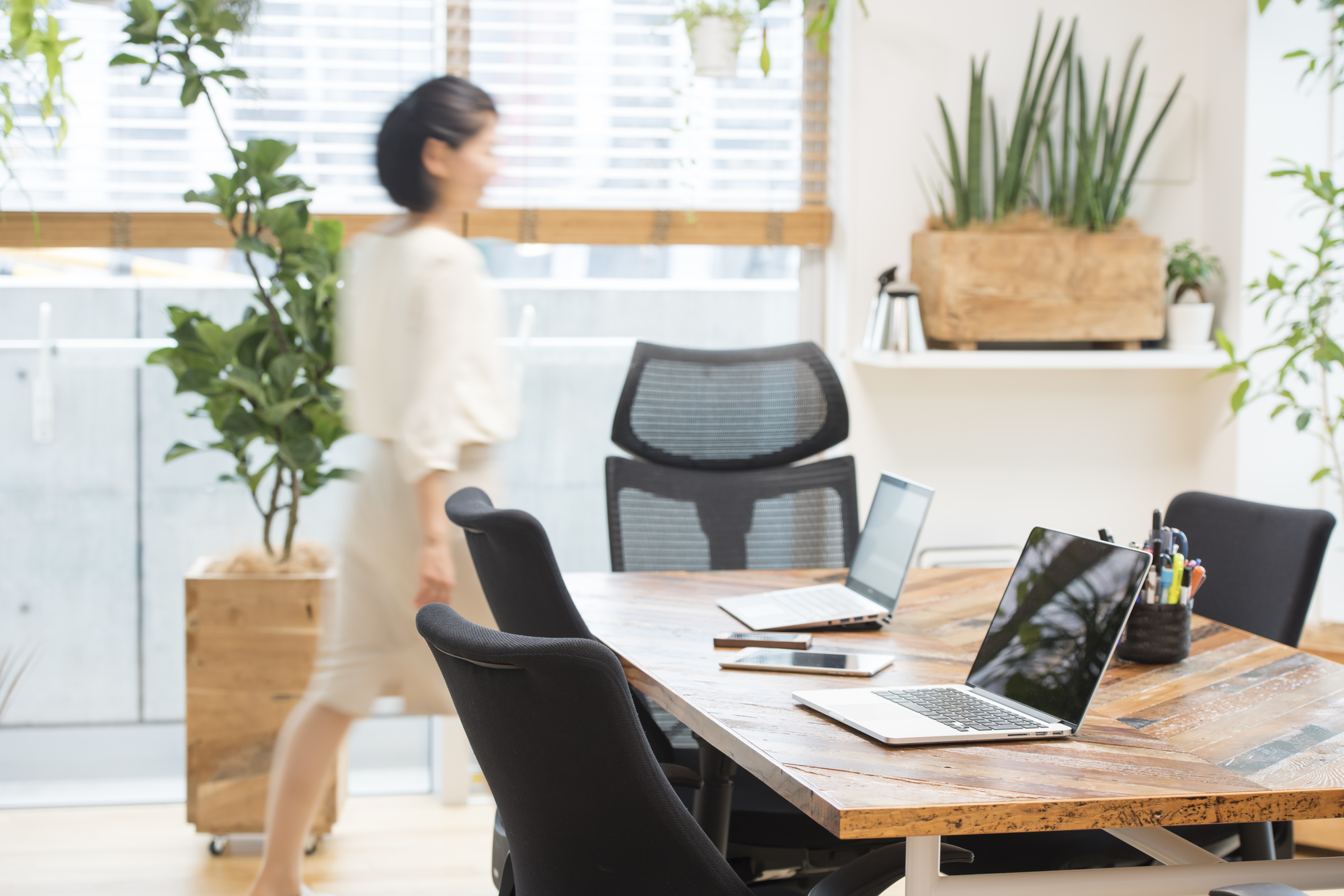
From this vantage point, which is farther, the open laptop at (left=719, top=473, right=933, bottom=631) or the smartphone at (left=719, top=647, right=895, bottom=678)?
the open laptop at (left=719, top=473, right=933, bottom=631)

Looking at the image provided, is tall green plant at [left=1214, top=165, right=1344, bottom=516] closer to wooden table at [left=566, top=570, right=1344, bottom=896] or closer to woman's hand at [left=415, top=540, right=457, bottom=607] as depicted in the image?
wooden table at [left=566, top=570, right=1344, bottom=896]

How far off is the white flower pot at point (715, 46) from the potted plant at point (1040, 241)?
1.96 ft

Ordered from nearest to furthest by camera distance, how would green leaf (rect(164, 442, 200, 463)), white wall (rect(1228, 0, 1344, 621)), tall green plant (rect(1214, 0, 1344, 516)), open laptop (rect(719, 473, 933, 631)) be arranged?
open laptop (rect(719, 473, 933, 631)), green leaf (rect(164, 442, 200, 463)), tall green plant (rect(1214, 0, 1344, 516)), white wall (rect(1228, 0, 1344, 621))

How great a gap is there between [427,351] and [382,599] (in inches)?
18.6

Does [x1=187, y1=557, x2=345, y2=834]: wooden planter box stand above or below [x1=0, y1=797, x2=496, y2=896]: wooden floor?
above

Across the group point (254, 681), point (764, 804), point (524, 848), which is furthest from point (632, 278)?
point (524, 848)

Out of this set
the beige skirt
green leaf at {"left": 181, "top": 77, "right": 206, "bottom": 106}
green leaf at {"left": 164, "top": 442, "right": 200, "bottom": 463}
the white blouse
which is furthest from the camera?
green leaf at {"left": 164, "top": 442, "right": 200, "bottom": 463}

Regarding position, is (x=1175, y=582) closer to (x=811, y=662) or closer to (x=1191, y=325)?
(x=811, y=662)

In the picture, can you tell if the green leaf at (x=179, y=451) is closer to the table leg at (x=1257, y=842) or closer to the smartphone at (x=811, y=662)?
the smartphone at (x=811, y=662)

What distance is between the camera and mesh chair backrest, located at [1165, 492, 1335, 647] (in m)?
2.10

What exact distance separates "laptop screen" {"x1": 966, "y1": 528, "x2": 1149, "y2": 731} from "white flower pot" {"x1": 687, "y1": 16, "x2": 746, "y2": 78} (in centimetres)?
207

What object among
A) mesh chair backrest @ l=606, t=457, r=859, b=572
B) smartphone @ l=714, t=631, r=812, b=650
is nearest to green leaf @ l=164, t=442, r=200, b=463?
mesh chair backrest @ l=606, t=457, r=859, b=572

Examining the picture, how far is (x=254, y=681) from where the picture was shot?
9.10 ft

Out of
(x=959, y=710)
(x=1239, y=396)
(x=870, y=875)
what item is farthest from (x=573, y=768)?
(x=1239, y=396)
